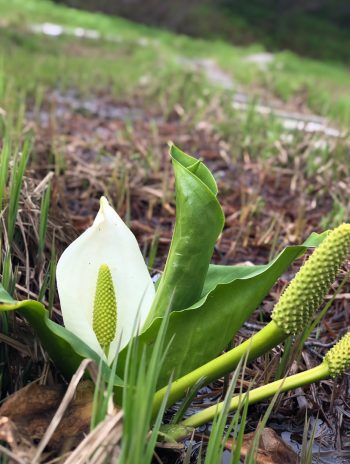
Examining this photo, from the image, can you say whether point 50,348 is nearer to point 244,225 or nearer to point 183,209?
point 183,209

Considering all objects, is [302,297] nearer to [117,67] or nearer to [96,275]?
[96,275]

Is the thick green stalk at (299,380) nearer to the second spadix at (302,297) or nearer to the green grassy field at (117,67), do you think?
the second spadix at (302,297)

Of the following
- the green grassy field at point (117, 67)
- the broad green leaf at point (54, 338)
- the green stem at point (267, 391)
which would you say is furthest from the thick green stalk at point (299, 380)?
the green grassy field at point (117, 67)

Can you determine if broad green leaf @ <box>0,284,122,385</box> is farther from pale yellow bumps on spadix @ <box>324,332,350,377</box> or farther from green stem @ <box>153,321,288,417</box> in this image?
pale yellow bumps on spadix @ <box>324,332,350,377</box>

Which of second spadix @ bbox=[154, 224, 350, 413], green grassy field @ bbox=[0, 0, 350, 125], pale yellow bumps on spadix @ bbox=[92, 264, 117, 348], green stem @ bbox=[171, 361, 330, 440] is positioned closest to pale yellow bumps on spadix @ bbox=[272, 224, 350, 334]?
second spadix @ bbox=[154, 224, 350, 413]

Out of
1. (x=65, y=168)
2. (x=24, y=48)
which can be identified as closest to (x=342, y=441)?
(x=65, y=168)

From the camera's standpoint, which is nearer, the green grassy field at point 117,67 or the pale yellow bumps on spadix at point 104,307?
the pale yellow bumps on spadix at point 104,307
